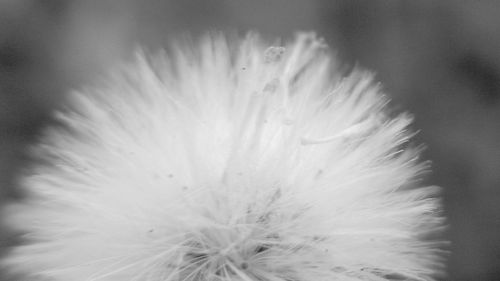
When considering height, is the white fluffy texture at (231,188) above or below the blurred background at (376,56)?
below

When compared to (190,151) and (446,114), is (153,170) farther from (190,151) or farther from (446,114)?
(446,114)

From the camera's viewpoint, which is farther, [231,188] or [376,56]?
[376,56]

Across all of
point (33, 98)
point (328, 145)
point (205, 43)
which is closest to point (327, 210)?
point (328, 145)

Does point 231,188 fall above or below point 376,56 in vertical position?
below

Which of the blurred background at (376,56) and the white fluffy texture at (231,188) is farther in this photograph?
the blurred background at (376,56)
